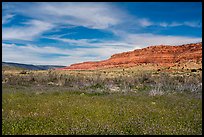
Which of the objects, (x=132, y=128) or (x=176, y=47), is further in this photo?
(x=176, y=47)

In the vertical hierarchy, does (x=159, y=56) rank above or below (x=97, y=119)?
above

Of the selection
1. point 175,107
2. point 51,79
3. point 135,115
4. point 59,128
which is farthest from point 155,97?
point 51,79

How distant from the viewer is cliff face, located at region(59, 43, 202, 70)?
112 m

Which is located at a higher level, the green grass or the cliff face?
the cliff face

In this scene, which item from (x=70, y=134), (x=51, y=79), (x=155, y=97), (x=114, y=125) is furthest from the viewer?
(x=51, y=79)

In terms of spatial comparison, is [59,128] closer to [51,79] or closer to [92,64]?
[51,79]

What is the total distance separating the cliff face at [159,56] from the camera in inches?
4395

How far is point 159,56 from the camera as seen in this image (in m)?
Result: 124

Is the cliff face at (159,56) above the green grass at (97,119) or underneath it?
above

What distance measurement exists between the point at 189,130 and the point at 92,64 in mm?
148808

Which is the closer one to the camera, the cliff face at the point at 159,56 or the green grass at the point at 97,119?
the green grass at the point at 97,119

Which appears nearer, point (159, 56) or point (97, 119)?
point (97, 119)

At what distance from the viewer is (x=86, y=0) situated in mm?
8305

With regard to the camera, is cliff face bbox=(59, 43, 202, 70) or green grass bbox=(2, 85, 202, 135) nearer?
green grass bbox=(2, 85, 202, 135)
